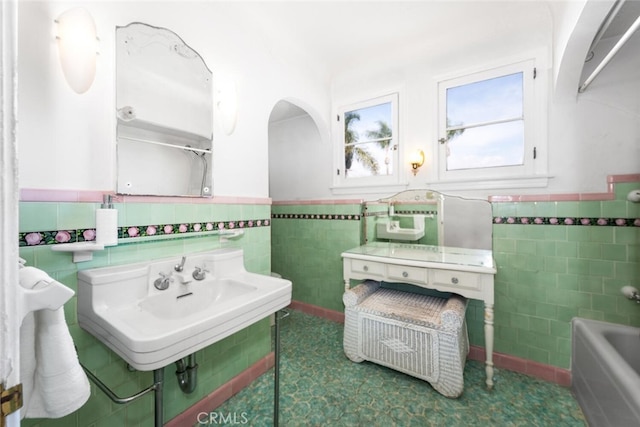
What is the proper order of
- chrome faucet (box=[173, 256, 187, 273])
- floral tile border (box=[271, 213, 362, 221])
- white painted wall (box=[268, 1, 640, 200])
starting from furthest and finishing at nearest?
floral tile border (box=[271, 213, 362, 221]) → white painted wall (box=[268, 1, 640, 200]) → chrome faucet (box=[173, 256, 187, 273])

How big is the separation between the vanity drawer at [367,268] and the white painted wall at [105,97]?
38.5 inches

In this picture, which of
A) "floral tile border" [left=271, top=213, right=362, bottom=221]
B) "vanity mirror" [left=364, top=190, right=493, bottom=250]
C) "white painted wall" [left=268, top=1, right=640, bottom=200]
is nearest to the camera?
"white painted wall" [left=268, top=1, right=640, bottom=200]

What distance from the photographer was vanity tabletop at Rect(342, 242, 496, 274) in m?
1.74

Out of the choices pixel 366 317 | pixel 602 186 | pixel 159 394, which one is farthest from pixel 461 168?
pixel 159 394

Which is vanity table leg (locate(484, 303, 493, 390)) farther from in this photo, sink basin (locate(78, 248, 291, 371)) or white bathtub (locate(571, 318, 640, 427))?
sink basin (locate(78, 248, 291, 371))

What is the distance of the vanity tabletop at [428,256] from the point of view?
174cm

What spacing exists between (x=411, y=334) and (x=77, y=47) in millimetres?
2258

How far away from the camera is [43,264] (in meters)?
0.96

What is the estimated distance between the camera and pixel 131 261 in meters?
1.21

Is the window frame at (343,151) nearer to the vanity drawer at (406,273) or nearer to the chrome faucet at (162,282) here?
the vanity drawer at (406,273)

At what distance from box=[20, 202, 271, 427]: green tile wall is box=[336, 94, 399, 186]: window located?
118 centimetres

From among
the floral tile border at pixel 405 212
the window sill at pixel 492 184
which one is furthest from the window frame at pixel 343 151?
the window sill at pixel 492 184

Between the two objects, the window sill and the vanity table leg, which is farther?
the window sill

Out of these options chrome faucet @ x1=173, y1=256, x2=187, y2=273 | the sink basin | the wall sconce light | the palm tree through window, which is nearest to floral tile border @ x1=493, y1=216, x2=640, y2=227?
the palm tree through window
